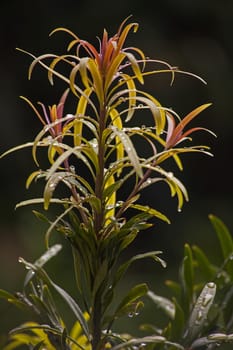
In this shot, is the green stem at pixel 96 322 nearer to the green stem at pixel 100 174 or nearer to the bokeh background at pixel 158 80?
the green stem at pixel 100 174

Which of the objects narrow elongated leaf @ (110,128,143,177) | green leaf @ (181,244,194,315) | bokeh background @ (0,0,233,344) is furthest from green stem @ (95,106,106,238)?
bokeh background @ (0,0,233,344)

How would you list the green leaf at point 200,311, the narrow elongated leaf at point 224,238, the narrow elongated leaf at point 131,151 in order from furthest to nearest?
the narrow elongated leaf at point 224,238
the green leaf at point 200,311
the narrow elongated leaf at point 131,151

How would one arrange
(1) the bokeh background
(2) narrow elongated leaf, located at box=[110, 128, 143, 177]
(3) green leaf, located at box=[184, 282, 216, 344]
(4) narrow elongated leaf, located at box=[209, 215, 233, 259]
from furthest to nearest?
1. (1) the bokeh background
2. (4) narrow elongated leaf, located at box=[209, 215, 233, 259]
3. (3) green leaf, located at box=[184, 282, 216, 344]
4. (2) narrow elongated leaf, located at box=[110, 128, 143, 177]

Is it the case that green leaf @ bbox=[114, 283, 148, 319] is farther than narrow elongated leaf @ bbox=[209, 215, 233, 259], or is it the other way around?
narrow elongated leaf @ bbox=[209, 215, 233, 259]

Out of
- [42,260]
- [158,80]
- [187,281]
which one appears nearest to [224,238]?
[187,281]

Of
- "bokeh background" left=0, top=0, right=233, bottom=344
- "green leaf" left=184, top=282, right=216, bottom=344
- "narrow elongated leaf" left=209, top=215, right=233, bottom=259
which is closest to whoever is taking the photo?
"green leaf" left=184, top=282, right=216, bottom=344

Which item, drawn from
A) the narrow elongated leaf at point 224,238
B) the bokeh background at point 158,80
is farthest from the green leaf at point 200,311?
the bokeh background at point 158,80

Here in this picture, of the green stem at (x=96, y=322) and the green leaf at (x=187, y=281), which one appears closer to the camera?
the green stem at (x=96, y=322)

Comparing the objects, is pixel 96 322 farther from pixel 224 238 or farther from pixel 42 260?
pixel 224 238

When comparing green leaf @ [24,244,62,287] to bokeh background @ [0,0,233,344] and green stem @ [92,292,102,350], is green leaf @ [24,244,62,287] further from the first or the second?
bokeh background @ [0,0,233,344]

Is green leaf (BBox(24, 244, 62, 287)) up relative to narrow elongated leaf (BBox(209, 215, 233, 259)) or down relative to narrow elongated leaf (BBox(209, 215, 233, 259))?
up
